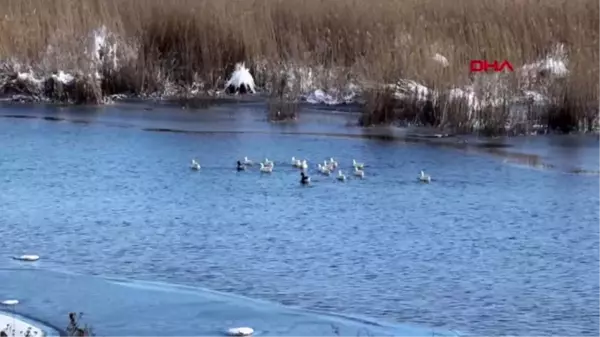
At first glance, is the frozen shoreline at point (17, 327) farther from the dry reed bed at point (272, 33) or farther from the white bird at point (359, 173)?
the dry reed bed at point (272, 33)

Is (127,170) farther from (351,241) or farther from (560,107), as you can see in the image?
(560,107)

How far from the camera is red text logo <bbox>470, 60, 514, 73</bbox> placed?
51.2 feet

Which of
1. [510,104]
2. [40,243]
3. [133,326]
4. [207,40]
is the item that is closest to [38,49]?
[207,40]

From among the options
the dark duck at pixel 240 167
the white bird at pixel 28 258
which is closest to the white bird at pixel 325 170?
the dark duck at pixel 240 167

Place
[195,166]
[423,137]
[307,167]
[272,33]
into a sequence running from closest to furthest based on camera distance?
[307,167], [195,166], [423,137], [272,33]

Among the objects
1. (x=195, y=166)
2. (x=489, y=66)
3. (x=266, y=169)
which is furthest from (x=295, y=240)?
(x=489, y=66)

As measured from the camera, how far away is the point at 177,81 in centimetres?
1933

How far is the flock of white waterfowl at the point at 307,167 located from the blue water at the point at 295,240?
0.34 ft

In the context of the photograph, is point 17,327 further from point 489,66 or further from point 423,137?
point 489,66

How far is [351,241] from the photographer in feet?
29.9

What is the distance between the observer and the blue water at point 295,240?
719 cm

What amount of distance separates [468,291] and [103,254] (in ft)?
8.29

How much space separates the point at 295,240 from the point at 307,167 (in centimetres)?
333

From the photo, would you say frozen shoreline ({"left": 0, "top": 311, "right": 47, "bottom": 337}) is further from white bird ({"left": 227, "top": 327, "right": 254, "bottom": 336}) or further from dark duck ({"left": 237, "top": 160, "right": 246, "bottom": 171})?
dark duck ({"left": 237, "top": 160, "right": 246, "bottom": 171})
